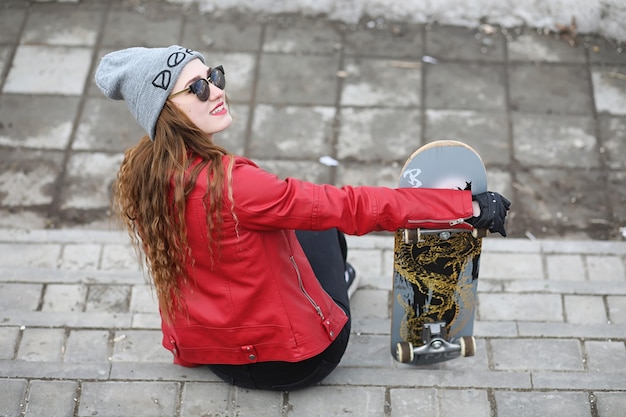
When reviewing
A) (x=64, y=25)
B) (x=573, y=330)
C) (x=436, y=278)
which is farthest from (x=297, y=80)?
(x=573, y=330)

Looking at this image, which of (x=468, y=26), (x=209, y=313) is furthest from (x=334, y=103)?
(x=209, y=313)

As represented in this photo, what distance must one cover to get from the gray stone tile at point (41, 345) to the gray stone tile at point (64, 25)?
2801 mm

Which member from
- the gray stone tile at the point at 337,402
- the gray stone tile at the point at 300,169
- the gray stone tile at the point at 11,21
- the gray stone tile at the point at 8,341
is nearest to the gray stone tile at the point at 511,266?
the gray stone tile at the point at 337,402

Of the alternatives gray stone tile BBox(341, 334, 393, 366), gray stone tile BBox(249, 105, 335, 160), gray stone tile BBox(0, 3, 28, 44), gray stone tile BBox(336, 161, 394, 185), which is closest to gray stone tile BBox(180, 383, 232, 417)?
gray stone tile BBox(341, 334, 393, 366)

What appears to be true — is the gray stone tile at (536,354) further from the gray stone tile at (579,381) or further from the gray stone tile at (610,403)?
the gray stone tile at (610,403)

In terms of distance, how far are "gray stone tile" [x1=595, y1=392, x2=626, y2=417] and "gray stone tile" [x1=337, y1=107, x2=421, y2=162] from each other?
202 cm

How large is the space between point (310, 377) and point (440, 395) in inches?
24.6

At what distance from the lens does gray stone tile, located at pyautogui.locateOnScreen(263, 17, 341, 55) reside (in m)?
6.08

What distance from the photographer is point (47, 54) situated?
6090 mm

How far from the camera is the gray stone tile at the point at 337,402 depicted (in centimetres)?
376

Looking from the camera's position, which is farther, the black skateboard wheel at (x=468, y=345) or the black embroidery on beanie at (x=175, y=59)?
the black skateboard wheel at (x=468, y=345)

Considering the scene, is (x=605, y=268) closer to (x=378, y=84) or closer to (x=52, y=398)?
(x=378, y=84)

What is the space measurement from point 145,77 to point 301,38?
3366 millimetres

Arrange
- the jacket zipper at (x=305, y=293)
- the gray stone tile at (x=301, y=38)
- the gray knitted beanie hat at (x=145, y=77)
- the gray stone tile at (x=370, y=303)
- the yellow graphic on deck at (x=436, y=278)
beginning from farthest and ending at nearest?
the gray stone tile at (x=301, y=38) → the gray stone tile at (x=370, y=303) → the yellow graphic on deck at (x=436, y=278) → the jacket zipper at (x=305, y=293) → the gray knitted beanie hat at (x=145, y=77)
